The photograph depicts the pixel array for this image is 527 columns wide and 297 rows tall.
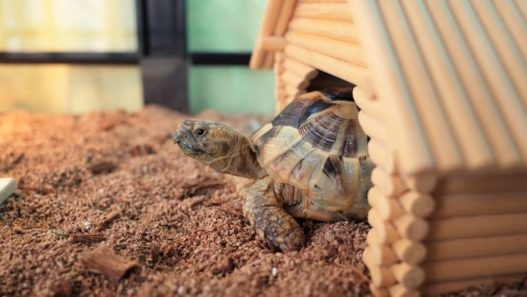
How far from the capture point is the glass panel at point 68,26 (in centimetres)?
489

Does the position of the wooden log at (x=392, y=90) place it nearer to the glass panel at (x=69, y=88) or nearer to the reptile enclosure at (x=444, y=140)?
the reptile enclosure at (x=444, y=140)

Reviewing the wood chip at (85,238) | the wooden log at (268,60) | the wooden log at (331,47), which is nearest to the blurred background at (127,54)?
the wooden log at (268,60)

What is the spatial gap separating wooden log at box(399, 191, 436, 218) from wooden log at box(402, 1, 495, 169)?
23cm

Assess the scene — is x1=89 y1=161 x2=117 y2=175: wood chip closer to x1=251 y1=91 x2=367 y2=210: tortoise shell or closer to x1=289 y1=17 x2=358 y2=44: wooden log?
x1=251 y1=91 x2=367 y2=210: tortoise shell

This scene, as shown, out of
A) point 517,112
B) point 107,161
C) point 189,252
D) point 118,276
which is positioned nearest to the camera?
point 517,112

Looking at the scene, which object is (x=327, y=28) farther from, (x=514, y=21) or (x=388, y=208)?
(x=388, y=208)

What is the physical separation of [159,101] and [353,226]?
3.36m

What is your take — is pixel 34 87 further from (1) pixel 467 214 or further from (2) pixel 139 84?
(1) pixel 467 214

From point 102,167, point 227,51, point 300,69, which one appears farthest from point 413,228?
point 227,51

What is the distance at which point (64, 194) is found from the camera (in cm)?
295

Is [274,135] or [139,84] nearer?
[274,135]

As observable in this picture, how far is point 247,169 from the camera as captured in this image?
277 cm

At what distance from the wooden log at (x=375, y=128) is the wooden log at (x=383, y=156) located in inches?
0.8

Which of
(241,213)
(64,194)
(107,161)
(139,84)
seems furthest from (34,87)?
(241,213)
